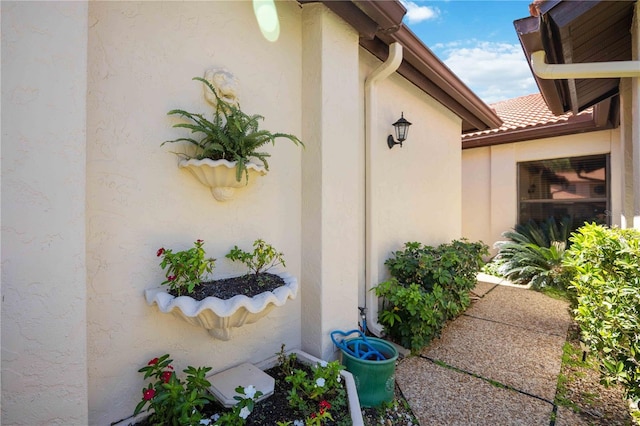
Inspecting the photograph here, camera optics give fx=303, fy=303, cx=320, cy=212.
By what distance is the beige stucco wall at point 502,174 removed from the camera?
7.08m

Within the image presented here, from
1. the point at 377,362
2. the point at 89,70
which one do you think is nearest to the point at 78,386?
the point at 89,70

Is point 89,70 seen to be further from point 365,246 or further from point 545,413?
point 545,413

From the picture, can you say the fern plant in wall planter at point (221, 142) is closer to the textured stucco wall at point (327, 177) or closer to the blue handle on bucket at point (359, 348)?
the textured stucco wall at point (327, 177)

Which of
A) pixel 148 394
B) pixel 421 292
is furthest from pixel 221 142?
pixel 421 292

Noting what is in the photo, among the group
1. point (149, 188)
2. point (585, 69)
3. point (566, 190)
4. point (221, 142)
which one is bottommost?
point (149, 188)

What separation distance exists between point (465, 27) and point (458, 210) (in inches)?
164

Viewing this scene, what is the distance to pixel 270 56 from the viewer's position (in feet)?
A: 9.25

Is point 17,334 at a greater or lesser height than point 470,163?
lesser

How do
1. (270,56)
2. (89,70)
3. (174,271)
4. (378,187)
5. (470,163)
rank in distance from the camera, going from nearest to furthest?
1. (89,70)
2. (174,271)
3. (270,56)
4. (378,187)
5. (470,163)

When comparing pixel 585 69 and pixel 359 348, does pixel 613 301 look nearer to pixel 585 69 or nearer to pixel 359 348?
pixel 359 348

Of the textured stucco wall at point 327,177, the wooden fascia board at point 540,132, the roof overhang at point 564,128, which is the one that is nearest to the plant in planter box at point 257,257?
the textured stucco wall at point 327,177

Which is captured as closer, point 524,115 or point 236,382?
point 236,382

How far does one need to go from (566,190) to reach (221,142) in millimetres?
8999

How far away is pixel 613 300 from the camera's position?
2.66m
